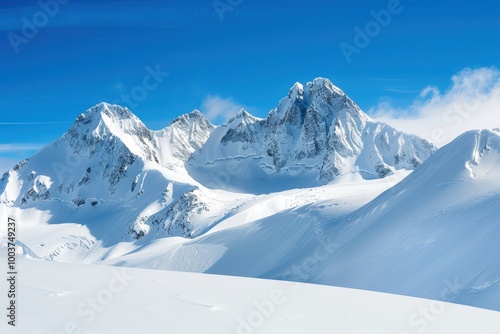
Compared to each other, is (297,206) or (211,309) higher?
(297,206)

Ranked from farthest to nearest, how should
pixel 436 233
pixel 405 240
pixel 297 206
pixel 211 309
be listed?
1. pixel 297 206
2. pixel 405 240
3. pixel 436 233
4. pixel 211 309

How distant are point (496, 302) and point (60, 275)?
11063 millimetres

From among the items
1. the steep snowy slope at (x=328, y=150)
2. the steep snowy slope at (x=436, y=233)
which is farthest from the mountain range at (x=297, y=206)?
the steep snowy slope at (x=328, y=150)

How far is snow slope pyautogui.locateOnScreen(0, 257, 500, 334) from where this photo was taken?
4.94 meters

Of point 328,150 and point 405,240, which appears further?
point 328,150

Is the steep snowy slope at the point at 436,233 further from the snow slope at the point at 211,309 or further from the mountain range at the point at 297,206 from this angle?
the snow slope at the point at 211,309

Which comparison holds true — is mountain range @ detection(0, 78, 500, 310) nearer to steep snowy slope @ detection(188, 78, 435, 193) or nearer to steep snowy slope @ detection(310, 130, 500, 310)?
steep snowy slope @ detection(310, 130, 500, 310)

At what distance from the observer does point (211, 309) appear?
5.65 meters
